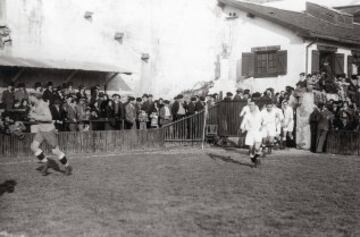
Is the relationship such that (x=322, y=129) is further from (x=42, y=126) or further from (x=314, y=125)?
(x=42, y=126)

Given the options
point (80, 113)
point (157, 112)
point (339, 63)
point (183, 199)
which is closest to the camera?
point (183, 199)

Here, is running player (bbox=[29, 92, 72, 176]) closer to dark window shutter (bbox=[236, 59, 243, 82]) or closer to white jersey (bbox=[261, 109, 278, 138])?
white jersey (bbox=[261, 109, 278, 138])

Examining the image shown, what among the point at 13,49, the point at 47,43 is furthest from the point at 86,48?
the point at 13,49

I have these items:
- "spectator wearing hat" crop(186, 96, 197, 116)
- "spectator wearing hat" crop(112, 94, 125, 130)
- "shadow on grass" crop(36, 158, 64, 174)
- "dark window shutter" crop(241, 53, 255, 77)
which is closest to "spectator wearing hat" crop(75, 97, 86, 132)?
"spectator wearing hat" crop(112, 94, 125, 130)

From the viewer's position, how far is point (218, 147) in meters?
20.4

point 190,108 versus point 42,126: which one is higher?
point 190,108

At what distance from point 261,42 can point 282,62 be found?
5.86ft

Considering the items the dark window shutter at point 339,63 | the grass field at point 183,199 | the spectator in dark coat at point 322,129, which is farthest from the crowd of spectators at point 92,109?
the dark window shutter at point 339,63

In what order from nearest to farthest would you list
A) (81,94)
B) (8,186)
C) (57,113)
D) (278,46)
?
(8,186) → (57,113) → (81,94) → (278,46)

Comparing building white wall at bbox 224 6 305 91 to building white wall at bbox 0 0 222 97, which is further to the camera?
building white wall at bbox 224 6 305 91

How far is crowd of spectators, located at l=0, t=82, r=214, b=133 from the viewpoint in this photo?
17.6 metres

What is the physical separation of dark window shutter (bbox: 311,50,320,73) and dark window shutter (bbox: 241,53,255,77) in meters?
2.95

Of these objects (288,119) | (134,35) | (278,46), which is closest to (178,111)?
(288,119)

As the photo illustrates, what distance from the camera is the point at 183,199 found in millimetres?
9719
